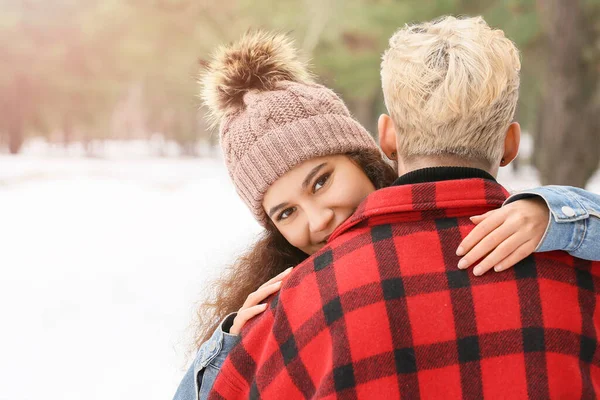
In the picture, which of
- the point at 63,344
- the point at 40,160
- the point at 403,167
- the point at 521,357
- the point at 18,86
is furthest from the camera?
the point at 40,160

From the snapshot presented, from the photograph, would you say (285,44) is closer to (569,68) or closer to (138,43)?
(569,68)

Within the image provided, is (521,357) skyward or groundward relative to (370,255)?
groundward

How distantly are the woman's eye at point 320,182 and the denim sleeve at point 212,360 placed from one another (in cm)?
37

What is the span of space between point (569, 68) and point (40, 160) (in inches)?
181

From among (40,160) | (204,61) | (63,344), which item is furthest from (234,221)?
(204,61)

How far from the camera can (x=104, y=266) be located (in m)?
4.31

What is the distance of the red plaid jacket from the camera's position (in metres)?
0.78

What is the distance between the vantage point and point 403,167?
0.92 m

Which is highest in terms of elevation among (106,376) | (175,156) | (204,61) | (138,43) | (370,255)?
(138,43)

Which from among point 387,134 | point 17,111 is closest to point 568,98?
point 387,134

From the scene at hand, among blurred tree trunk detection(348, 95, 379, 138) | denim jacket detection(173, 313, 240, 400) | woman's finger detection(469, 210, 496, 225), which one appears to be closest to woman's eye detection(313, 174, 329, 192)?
denim jacket detection(173, 313, 240, 400)

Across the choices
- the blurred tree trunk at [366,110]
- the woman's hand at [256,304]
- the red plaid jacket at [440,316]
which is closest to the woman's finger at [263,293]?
the woman's hand at [256,304]

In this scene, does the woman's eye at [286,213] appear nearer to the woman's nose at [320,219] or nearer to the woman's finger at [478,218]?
the woman's nose at [320,219]

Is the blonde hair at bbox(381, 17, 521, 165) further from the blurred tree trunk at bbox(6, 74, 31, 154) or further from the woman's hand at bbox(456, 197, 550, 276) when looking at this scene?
the blurred tree trunk at bbox(6, 74, 31, 154)
